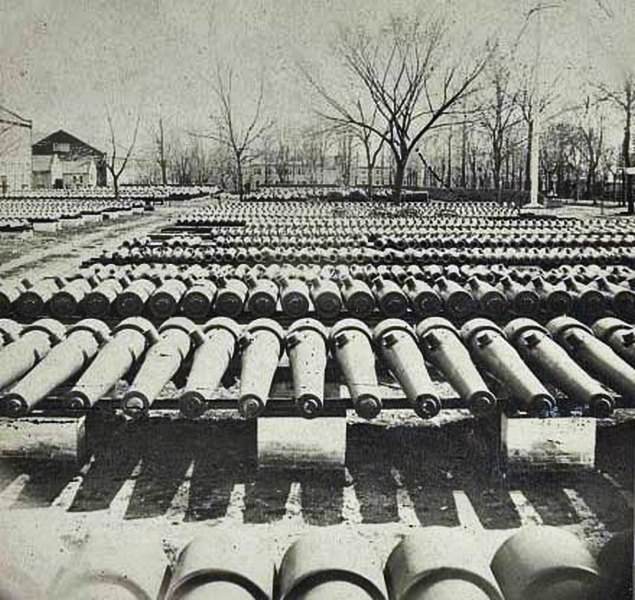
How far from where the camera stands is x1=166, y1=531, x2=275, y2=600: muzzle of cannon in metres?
2.30

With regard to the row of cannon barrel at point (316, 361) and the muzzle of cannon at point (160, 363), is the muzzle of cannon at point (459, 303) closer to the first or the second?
the row of cannon barrel at point (316, 361)

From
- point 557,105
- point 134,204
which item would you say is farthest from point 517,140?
point 134,204

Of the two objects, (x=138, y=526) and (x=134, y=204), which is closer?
(x=138, y=526)

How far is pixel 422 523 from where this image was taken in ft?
13.0

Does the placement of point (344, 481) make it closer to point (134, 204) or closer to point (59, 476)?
point (59, 476)

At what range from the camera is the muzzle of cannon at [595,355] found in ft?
15.4

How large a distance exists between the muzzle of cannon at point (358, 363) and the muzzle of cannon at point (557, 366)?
0.96 meters

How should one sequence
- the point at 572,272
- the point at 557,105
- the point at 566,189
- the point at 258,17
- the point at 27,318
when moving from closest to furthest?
the point at 258,17 → the point at 27,318 → the point at 572,272 → the point at 557,105 → the point at 566,189

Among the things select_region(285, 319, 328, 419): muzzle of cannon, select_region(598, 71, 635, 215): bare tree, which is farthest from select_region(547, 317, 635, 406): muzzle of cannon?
select_region(598, 71, 635, 215): bare tree

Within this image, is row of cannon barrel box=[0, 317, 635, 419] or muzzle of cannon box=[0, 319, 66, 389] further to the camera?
muzzle of cannon box=[0, 319, 66, 389]

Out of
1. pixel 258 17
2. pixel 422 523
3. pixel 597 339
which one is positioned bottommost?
pixel 422 523

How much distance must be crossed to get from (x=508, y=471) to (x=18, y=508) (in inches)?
102

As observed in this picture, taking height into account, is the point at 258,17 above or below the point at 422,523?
above

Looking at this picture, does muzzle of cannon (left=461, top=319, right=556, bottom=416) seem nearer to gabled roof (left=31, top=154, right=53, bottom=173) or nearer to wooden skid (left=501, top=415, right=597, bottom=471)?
wooden skid (left=501, top=415, right=597, bottom=471)
